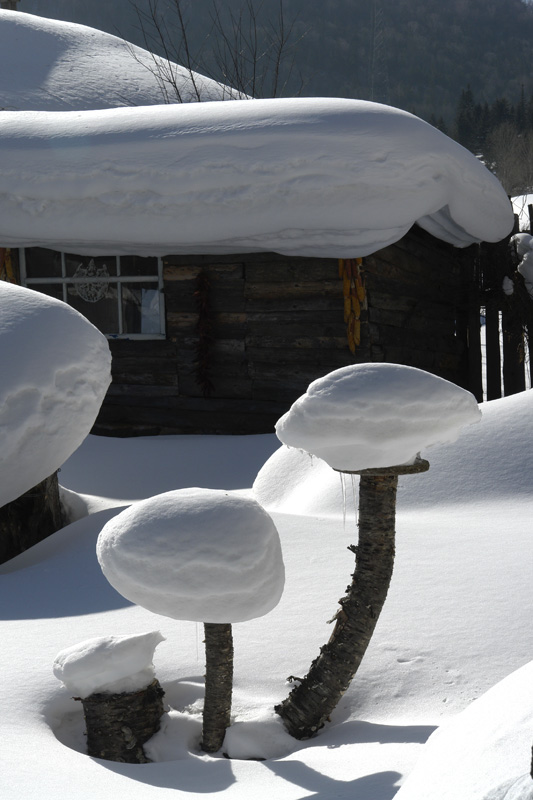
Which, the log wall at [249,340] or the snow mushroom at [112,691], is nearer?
the snow mushroom at [112,691]

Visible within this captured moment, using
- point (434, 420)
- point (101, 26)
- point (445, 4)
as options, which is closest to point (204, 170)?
point (434, 420)

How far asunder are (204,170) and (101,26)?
221 ft

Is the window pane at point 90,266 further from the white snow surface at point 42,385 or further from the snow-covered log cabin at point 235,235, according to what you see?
the white snow surface at point 42,385

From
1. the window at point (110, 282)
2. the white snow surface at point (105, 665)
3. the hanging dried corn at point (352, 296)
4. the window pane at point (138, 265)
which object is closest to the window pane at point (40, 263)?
the window at point (110, 282)

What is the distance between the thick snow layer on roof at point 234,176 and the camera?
5.84 meters

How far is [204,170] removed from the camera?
19.5ft

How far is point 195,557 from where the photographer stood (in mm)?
1809

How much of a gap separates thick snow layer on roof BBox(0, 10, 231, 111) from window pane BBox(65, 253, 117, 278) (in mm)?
4914

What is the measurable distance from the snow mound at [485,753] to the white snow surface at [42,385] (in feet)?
8.46

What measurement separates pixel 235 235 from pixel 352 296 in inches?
43.5

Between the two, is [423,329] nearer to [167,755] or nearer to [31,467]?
[31,467]

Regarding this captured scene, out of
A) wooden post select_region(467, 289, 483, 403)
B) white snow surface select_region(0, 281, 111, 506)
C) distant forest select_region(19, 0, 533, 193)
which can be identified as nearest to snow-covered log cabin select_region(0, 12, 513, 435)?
wooden post select_region(467, 289, 483, 403)

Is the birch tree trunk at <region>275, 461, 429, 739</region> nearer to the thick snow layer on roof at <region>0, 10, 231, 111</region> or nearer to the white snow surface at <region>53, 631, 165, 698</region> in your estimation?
the white snow surface at <region>53, 631, 165, 698</region>

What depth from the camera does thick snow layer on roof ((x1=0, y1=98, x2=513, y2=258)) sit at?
5836 millimetres
